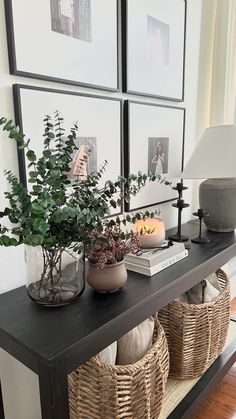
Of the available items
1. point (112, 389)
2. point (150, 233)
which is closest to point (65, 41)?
point (150, 233)

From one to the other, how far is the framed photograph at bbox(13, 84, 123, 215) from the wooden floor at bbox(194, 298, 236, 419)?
1.06m

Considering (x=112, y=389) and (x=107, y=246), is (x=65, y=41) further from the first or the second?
(x=112, y=389)

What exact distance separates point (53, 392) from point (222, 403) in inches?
46.6

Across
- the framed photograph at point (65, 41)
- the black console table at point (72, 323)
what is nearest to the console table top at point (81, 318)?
the black console table at point (72, 323)

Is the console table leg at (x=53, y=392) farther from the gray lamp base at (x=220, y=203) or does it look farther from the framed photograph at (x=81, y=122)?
the gray lamp base at (x=220, y=203)

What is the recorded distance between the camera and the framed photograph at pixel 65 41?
958 millimetres

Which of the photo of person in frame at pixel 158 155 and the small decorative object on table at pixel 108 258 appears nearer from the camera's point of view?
the small decorative object on table at pixel 108 258

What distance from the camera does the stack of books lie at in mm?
1155

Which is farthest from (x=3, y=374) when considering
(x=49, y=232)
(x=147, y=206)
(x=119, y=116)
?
(x=119, y=116)

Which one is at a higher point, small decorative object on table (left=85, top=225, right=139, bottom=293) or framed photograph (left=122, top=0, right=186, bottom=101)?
framed photograph (left=122, top=0, right=186, bottom=101)

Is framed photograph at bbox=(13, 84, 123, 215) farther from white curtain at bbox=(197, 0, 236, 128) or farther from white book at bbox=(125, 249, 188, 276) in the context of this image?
white curtain at bbox=(197, 0, 236, 128)

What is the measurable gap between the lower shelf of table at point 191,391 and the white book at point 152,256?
2.10 ft

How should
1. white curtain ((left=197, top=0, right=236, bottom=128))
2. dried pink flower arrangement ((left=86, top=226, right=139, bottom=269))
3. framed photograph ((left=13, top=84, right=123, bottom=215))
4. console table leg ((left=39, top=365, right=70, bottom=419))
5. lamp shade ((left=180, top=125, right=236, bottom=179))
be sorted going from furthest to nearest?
white curtain ((left=197, top=0, right=236, bottom=128)) → lamp shade ((left=180, top=125, right=236, bottom=179)) → framed photograph ((left=13, top=84, right=123, bottom=215)) → dried pink flower arrangement ((left=86, top=226, right=139, bottom=269)) → console table leg ((left=39, top=365, right=70, bottom=419))

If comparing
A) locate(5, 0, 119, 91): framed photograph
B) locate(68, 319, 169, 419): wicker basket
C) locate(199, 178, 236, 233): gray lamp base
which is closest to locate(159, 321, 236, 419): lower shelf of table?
locate(68, 319, 169, 419): wicker basket
